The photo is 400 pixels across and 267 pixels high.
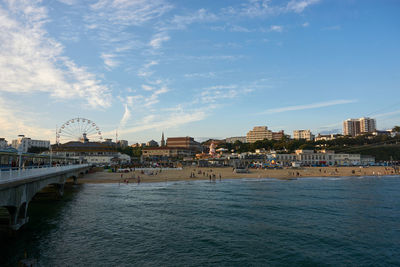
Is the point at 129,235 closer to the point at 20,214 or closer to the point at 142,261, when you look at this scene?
the point at 142,261

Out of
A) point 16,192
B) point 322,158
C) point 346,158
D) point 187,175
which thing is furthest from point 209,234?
point 346,158

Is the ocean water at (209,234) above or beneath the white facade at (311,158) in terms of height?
beneath

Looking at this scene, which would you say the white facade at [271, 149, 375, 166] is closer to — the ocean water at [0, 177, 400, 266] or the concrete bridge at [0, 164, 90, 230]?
the ocean water at [0, 177, 400, 266]

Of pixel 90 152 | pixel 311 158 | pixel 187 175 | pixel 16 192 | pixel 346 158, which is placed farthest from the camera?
pixel 90 152

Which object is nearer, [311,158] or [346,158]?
[311,158]

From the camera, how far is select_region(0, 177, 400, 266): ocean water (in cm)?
1609

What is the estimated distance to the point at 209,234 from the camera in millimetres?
20703

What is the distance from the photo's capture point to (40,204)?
33812 mm

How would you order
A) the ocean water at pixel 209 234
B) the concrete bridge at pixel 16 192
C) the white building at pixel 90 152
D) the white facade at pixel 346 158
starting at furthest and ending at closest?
1. the white facade at pixel 346 158
2. the white building at pixel 90 152
3. the ocean water at pixel 209 234
4. the concrete bridge at pixel 16 192

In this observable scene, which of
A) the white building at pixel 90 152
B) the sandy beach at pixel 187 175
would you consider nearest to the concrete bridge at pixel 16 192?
the sandy beach at pixel 187 175

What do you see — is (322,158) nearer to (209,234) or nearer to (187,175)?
(187,175)

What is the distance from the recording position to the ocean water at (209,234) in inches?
634

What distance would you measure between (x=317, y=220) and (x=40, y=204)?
1313 inches

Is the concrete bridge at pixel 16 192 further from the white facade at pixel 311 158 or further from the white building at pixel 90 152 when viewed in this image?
the white facade at pixel 311 158
